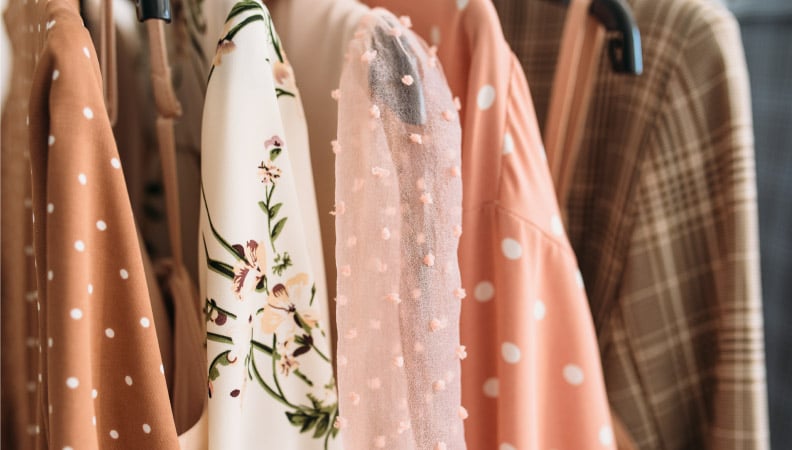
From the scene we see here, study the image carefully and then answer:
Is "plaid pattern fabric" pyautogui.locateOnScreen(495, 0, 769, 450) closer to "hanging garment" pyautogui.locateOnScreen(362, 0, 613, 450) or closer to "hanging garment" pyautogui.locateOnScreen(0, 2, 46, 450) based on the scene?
"hanging garment" pyautogui.locateOnScreen(362, 0, 613, 450)

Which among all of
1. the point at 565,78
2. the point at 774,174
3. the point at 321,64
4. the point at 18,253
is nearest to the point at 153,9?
the point at 321,64

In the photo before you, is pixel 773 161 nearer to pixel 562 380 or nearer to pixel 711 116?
pixel 711 116

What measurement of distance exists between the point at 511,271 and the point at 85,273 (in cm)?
25

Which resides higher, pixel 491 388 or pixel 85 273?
pixel 85 273

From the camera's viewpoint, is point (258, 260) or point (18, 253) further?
point (18, 253)

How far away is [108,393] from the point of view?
0.33m

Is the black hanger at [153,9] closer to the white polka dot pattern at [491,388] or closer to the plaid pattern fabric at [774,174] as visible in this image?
the white polka dot pattern at [491,388]

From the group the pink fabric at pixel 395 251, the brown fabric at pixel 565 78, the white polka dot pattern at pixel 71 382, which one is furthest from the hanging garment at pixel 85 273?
the brown fabric at pixel 565 78

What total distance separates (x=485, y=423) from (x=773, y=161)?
439 mm

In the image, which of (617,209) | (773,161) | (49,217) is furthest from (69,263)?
(773,161)

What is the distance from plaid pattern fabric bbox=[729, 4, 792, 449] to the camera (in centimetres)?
64

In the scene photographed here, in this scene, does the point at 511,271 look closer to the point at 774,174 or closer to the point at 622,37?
the point at 622,37

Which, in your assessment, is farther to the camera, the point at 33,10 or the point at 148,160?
the point at 148,160

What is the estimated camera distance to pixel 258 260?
351mm
